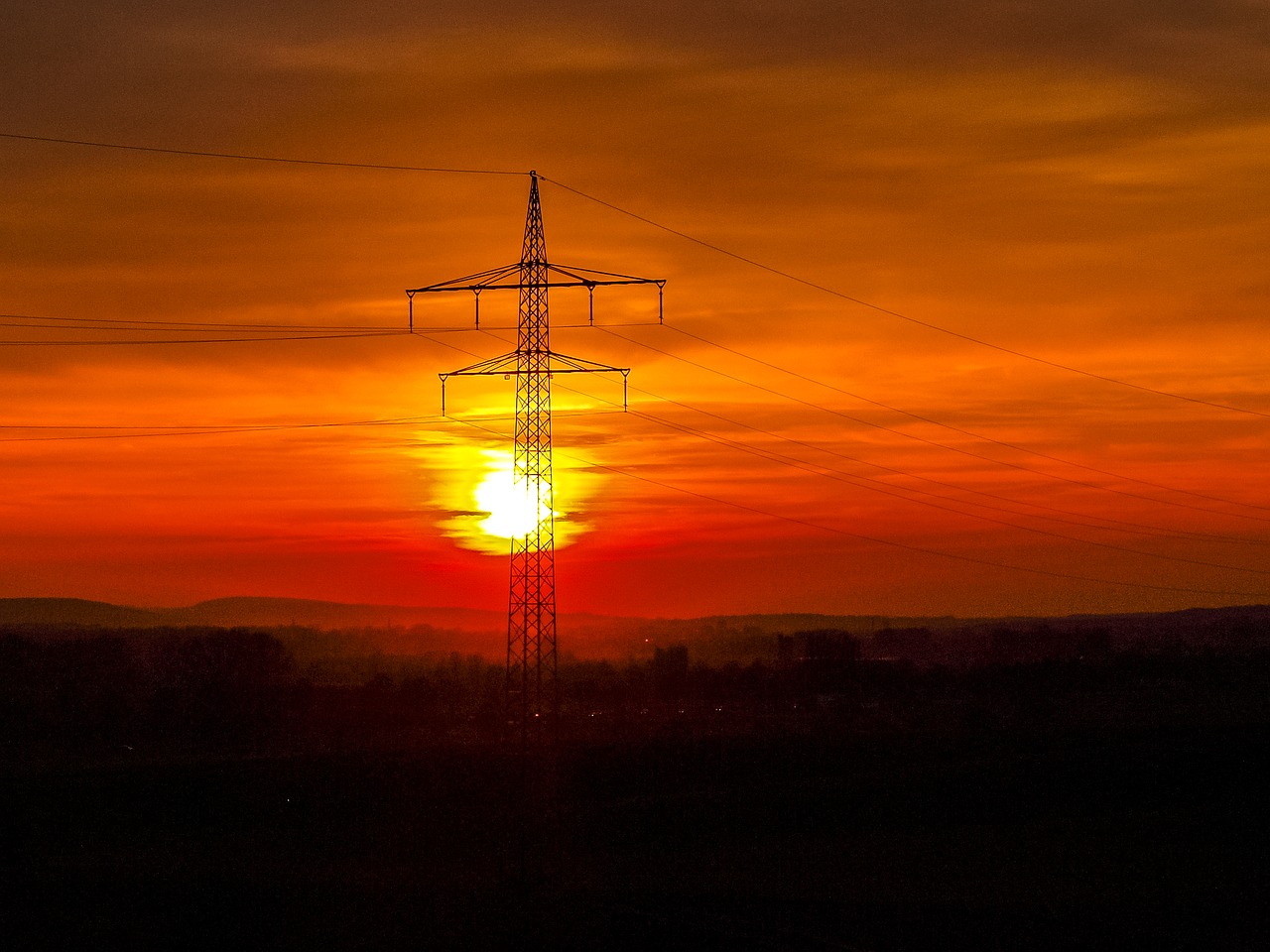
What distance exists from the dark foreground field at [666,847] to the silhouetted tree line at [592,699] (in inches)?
567

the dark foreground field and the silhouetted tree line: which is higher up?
the silhouetted tree line

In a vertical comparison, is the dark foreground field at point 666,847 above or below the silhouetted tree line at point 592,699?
below

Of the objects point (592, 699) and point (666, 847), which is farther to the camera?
point (592, 699)

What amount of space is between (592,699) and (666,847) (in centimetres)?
7330

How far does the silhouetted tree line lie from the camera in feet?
287

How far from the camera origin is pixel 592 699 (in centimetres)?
11988

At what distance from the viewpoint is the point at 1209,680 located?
125688mm

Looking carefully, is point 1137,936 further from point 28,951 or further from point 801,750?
point 801,750

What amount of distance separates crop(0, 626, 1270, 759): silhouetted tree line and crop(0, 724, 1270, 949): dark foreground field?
567 inches

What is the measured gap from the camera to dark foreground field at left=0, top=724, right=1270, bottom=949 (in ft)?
111

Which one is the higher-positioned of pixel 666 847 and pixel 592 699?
pixel 592 699

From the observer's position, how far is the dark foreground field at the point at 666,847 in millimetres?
33969

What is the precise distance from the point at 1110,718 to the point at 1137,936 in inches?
2378

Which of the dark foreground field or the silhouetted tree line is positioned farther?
the silhouetted tree line
